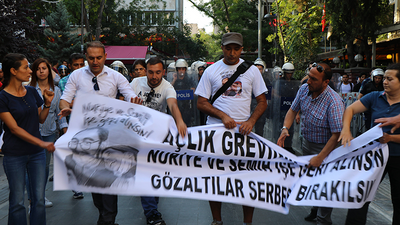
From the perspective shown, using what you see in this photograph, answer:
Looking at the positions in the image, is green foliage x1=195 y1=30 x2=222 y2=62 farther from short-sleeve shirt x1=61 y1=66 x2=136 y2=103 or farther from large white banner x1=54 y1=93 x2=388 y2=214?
large white banner x1=54 y1=93 x2=388 y2=214

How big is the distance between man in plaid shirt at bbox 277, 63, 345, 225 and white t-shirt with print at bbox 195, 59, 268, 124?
60 centimetres

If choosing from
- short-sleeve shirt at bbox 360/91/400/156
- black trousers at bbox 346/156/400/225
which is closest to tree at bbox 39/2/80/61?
short-sleeve shirt at bbox 360/91/400/156

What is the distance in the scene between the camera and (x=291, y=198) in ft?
12.8

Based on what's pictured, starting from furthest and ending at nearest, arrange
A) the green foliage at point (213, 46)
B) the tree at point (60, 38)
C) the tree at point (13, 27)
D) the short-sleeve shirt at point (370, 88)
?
the green foliage at point (213, 46), the tree at point (60, 38), the tree at point (13, 27), the short-sleeve shirt at point (370, 88)

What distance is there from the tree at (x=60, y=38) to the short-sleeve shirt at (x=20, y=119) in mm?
26097

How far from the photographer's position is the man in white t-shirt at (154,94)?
4.67 meters

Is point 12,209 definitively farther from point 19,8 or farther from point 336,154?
point 19,8

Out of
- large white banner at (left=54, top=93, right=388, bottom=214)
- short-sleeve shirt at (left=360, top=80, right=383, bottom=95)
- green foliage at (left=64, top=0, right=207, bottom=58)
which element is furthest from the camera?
green foliage at (left=64, top=0, right=207, bottom=58)

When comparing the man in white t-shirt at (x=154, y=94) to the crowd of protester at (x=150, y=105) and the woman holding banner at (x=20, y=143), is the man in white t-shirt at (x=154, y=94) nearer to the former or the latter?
the crowd of protester at (x=150, y=105)

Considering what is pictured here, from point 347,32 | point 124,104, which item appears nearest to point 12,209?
point 124,104

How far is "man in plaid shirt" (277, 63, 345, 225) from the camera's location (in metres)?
4.18

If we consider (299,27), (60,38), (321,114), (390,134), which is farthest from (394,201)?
(60,38)

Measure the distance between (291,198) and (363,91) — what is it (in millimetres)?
6874

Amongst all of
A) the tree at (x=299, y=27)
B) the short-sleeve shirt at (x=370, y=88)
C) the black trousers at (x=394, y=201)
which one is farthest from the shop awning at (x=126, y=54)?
the black trousers at (x=394, y=201)
